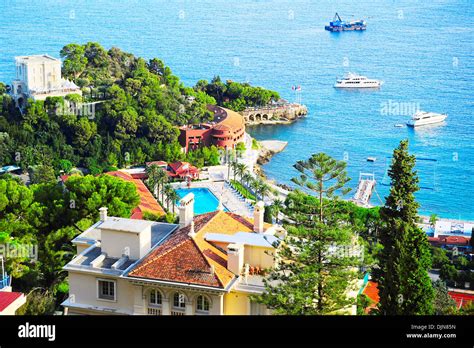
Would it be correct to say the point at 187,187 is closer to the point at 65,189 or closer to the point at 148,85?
the point at 148,85

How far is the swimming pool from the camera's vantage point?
33688mm

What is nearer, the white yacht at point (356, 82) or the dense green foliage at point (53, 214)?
the dense green foliage at point (53, 214)

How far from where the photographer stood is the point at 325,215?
11.7 metres

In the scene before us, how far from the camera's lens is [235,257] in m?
12.2

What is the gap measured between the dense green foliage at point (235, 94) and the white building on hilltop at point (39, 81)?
13.7 metres

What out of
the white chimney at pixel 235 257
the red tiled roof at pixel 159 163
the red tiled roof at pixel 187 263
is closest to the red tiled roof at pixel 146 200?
the red tiled roof at pixel 159 163

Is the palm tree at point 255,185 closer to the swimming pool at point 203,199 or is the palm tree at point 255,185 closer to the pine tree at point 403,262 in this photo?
the swimming pool at point 203,199

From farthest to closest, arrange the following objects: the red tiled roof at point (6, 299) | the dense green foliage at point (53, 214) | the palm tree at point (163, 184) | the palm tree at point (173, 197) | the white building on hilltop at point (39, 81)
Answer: the white building on hilltop at point (39, 81)
the palm tree at point (163, 184)
the palm tree at point (173, 197)
the dense green foliage at point (53, 214)
the red tiled roof at point (6, 299)

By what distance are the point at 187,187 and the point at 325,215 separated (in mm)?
25437

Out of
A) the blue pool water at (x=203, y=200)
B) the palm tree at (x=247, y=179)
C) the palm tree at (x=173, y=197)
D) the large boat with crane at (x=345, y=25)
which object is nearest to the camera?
the palm tree at (x=173, y=197)

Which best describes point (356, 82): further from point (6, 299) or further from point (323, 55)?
point (6, 299)

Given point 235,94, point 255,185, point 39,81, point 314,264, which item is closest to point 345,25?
point 235,94

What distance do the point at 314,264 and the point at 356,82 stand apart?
184ft

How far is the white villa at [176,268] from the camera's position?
472 inches
